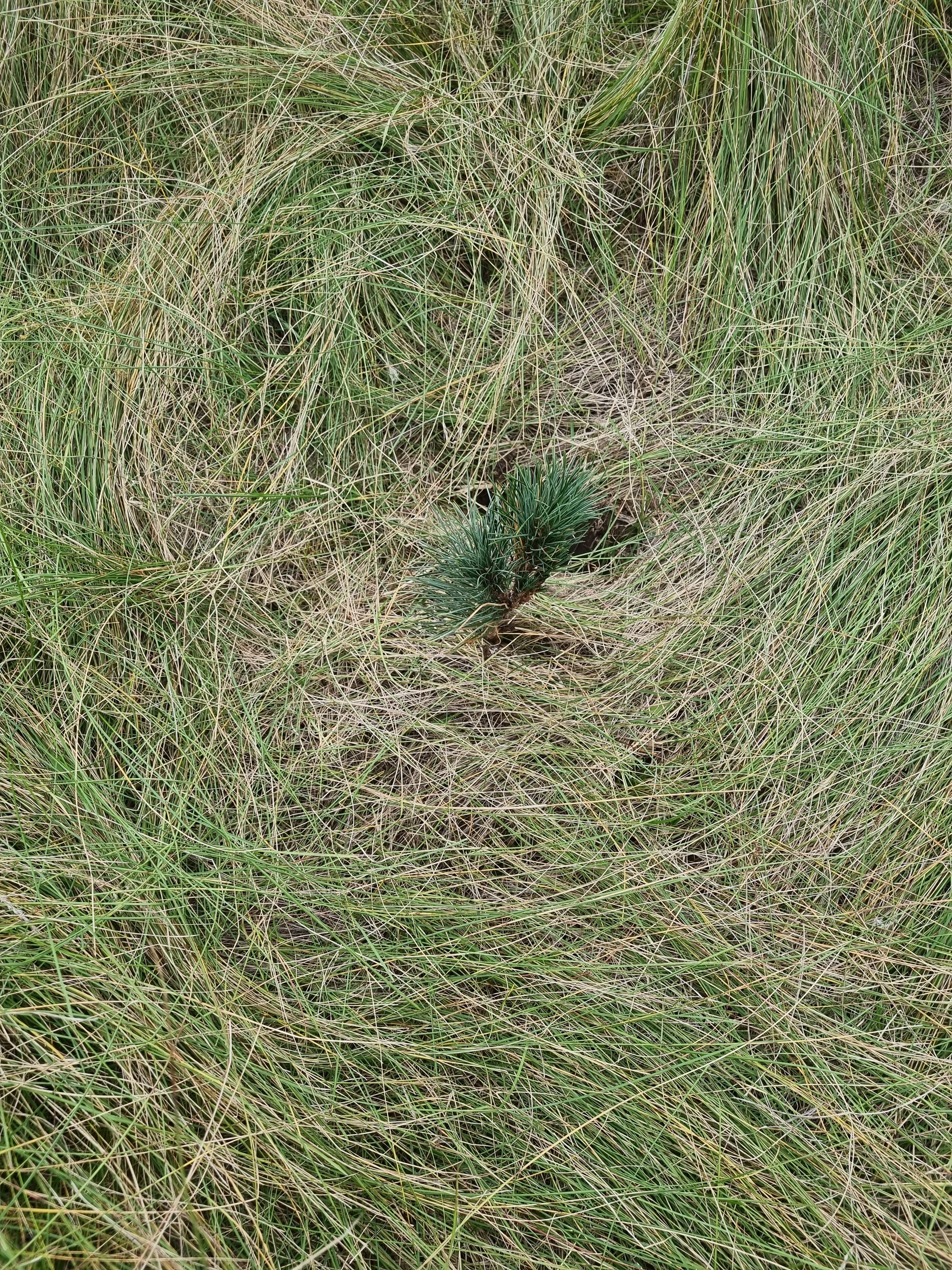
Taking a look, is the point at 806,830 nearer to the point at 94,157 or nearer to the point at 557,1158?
the point at 557,1158

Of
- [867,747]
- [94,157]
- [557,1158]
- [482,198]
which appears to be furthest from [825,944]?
[94,157]

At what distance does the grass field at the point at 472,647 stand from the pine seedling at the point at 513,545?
0.77 ft

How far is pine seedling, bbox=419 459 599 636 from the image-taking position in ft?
4.29

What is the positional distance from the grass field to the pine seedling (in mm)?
236

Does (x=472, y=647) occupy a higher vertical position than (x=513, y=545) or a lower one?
lower

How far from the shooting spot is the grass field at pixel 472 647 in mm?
1355

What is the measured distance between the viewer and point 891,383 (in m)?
1.73

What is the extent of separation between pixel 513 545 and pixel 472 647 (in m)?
0.34

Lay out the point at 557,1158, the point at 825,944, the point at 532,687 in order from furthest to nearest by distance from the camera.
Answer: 1. the point at 532,687
2. the point at 825,944
3. the point at 557,1158

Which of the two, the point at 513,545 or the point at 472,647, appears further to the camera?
the point at 472,647

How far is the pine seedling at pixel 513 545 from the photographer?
1.31 meters

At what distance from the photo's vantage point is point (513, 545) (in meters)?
1.35

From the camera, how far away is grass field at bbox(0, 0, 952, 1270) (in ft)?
4.45

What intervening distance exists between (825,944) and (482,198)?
4.58ft
